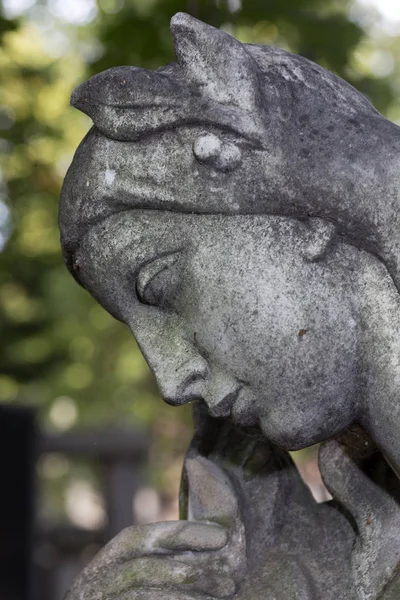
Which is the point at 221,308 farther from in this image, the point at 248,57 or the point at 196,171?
the point at 248,57

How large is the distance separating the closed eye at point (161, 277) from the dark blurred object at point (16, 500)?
2.79 metres

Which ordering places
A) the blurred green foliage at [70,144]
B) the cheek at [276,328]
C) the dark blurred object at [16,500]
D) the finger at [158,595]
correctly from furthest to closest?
the dark blurred object at [16,500] < the blurred green foliage at [70,144] < the finger at [158,595] < the cheek at [276,328]

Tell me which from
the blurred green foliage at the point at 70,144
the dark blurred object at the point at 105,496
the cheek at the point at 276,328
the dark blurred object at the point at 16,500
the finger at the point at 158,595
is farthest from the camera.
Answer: the dark blurred object at the point at 105,496

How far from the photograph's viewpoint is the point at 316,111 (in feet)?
3.66

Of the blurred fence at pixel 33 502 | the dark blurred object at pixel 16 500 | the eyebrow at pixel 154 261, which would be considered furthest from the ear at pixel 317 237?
the dark blurred object at pixel 16 500

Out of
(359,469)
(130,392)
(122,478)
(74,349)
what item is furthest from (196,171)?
(130,392)

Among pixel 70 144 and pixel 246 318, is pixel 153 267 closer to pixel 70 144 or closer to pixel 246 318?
pixel 246 318

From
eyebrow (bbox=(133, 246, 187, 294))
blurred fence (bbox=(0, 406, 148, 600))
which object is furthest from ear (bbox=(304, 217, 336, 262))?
blurred fence (bbox=(0, 406, 148, 600))

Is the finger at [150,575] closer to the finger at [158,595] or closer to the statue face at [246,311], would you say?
the finger at [158,595]

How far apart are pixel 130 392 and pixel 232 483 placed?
6.19 meters

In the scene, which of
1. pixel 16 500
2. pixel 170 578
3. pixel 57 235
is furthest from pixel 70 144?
pixel 170 578

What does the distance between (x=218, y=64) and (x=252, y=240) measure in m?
0.23

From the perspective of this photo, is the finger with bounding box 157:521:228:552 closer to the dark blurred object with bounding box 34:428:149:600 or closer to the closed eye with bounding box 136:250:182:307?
the closed eye with bounding box 136:250:182:307

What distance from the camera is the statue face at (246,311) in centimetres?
108
